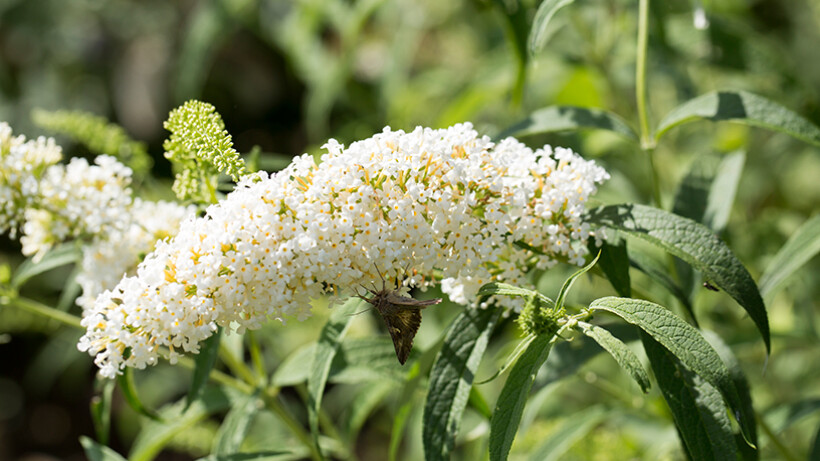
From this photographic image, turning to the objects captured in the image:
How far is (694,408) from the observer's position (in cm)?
161

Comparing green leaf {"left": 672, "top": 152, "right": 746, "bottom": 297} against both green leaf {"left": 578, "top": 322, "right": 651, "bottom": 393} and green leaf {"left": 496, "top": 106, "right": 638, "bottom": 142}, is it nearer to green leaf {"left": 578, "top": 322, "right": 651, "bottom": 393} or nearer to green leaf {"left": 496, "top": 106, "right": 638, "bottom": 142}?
green leaf {"left": 496, "top": 106, "right": 638, "bottom": 142}

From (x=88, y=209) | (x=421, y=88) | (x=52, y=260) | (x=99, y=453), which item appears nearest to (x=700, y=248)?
(x=88, y=209)

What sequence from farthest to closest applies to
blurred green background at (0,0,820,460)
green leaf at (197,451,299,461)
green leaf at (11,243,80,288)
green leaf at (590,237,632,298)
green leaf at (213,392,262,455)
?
1. blurred green background at (0,0,820,460)
2. green leaf at (11,243,80,288)
3. green leaf at (213,392,262,455)
4. green leaf at (197,451,299,461)
5. green leaf at (590,237,632,298)

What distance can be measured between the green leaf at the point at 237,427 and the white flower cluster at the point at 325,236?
57 cm

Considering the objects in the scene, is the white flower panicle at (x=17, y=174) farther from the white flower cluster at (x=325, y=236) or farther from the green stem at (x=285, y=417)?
the green stem at (x=285, y=417)

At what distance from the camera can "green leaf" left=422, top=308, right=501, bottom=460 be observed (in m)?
1.67

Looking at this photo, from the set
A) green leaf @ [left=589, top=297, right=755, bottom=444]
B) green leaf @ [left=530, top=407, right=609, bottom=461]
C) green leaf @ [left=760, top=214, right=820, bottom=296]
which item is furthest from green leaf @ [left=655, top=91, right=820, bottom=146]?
green leaf @ [left=530, top=407, right=609, bottom=461]

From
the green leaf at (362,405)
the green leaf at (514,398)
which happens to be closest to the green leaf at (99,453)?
the green leaf at (362,405)

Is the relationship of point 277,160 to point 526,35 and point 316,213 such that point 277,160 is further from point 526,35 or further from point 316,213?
point 526,35

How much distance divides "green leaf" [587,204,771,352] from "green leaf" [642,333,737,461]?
0.18 meters

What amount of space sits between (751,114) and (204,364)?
1.56m

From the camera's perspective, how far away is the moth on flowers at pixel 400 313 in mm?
1571

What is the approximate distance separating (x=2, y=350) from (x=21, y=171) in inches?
186

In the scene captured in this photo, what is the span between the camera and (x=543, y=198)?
1.64m
